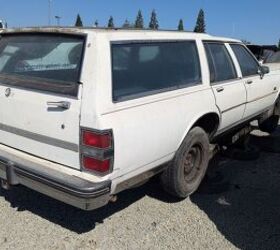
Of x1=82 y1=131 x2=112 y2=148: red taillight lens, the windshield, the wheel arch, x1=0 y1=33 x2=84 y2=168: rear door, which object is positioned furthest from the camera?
the windshield

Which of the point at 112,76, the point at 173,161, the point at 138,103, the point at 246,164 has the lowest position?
the point at 246,164

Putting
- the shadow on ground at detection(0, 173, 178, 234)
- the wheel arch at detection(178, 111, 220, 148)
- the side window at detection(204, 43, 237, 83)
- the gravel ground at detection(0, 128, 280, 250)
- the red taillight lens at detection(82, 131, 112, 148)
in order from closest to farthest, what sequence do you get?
the red taillight lens at detection(82, 131, 112, 148) → the gravel ground at detection(0, 128, 280, 250) → the shadow on ground at detection(0, 173, 178, 234) → the wheel arch at detection(178, 111, 220, 148) → the side window at detection(204, 43, 237, 83)

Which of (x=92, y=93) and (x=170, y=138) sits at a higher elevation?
(x=92, y=93)

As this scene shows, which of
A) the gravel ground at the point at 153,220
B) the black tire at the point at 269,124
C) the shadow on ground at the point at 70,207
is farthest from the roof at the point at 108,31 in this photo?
the black tire at the point at 269,124

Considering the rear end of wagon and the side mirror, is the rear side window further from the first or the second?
the side mirror

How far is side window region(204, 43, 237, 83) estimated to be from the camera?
15.2 ft

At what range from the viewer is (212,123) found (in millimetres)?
4723

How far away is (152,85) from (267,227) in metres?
1.72

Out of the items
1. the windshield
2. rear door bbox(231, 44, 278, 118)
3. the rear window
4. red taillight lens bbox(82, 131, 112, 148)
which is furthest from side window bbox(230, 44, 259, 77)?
the windshield

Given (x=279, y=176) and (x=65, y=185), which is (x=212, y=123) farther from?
(x=65, y=185)

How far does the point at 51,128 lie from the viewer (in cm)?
327

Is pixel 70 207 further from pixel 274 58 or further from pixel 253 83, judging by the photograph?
pixel 274 58

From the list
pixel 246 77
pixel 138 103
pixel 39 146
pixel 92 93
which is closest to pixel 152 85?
pixel 138 103

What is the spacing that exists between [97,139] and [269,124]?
5.05 meters
